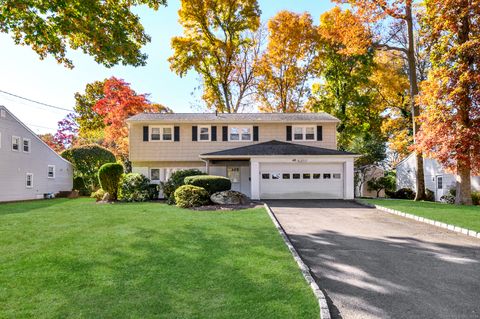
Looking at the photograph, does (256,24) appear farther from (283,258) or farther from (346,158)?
(283,258)

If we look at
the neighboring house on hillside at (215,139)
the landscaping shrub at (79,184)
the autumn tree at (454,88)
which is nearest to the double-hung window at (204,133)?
the neighboring house on hillside at (215,139)

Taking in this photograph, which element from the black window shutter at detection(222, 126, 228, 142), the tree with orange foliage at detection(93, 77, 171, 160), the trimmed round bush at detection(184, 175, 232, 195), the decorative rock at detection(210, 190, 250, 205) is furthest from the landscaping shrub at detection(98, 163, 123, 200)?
the tree with orange foliage at detection(93, 77, 171, 160)

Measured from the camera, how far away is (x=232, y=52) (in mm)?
28781

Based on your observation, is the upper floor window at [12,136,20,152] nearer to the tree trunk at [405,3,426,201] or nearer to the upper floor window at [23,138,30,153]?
the upper floor window at [23,138,30,153]

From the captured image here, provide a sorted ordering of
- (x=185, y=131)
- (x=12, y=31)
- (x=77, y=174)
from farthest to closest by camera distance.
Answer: (x=77, y=174) < (x=185, y=131) < (x=12, y=31)

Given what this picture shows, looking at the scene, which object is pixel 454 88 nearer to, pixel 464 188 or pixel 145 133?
pixel 464 188

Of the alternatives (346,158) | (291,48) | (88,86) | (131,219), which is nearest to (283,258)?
(131,219)

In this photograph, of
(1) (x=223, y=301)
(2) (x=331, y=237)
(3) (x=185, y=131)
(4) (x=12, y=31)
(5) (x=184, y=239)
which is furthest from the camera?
(3) (x=185, y=131)

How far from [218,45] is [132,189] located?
17481 millimetres

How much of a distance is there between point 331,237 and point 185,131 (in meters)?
14.6

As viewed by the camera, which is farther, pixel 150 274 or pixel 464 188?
pixel 464 188

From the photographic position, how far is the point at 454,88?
49.1 ft

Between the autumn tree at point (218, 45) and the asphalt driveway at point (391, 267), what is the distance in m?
22.0

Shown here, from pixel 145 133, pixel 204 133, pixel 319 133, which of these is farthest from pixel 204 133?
pixel 319 133
